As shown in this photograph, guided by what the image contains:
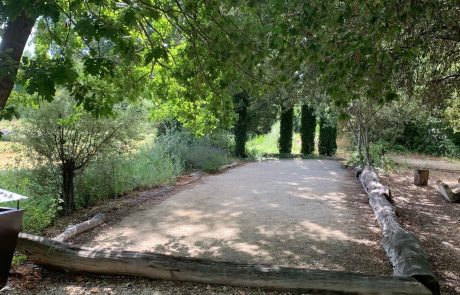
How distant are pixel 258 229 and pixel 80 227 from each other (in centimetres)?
298

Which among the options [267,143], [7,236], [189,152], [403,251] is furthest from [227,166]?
[7,236]

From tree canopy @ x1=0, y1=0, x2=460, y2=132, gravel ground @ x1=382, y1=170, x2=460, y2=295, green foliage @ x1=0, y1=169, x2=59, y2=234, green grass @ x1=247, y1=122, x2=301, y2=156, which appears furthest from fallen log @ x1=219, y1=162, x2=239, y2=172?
tree canopy @ x1=0, y1=0, x2=460, y2=132

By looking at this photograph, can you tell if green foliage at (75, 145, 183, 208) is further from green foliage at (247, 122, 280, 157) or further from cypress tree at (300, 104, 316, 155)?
cypress tree at (300, 104, 316, 155)

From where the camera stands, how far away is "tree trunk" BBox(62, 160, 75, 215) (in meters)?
8.09

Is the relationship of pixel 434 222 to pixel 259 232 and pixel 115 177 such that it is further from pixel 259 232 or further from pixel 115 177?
pixel 115 177

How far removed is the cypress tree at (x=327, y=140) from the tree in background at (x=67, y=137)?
15940 mm

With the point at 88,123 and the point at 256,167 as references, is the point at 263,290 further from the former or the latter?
the point at 256,167

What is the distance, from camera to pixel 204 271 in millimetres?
4355

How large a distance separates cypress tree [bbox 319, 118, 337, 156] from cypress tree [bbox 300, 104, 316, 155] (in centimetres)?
58

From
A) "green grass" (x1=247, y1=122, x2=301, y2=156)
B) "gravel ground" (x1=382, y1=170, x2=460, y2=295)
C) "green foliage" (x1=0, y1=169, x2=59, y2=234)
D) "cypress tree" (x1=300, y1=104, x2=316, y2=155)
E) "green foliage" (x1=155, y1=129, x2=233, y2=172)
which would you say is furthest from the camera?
"green grass" (x1=247, y1=122, x2=301, y2=156)

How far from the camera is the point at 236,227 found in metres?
6.95

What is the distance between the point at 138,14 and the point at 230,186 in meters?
7.77

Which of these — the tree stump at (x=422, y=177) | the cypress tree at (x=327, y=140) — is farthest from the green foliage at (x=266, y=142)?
the tree stump at (x=422, y=177)

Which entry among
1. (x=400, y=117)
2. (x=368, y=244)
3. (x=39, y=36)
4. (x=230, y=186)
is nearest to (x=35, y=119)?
(x=39, y=36)
